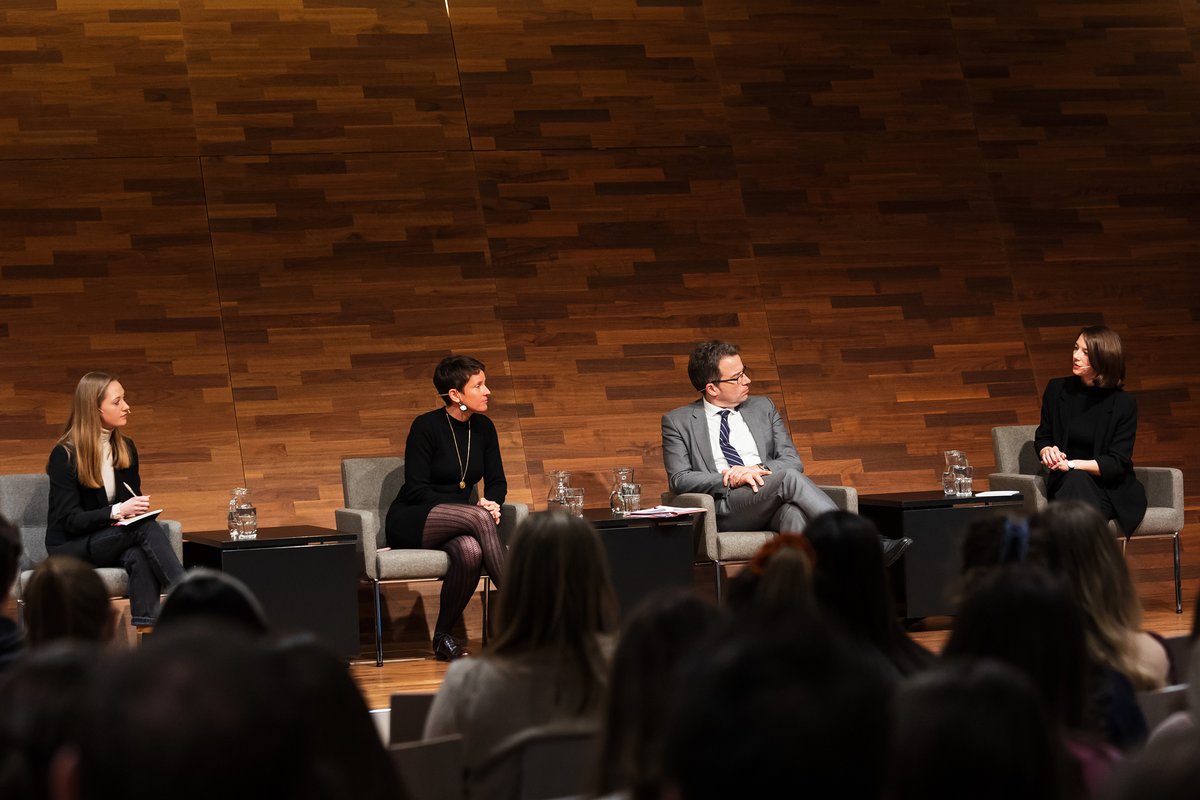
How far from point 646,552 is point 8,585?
11.8 feet

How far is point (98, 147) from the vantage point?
6.90 m

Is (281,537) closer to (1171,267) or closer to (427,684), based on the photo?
Answer: (427,684)

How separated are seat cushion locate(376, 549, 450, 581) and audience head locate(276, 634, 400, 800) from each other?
4.26 m

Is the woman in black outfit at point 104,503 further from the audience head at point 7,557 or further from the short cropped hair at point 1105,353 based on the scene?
the short cropped hair at point 1105,353

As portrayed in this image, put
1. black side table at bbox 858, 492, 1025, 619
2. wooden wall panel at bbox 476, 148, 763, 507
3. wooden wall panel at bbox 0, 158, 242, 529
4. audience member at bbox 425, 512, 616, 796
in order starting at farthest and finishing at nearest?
wooden wall panel at bbox 476, 148, 763, 507 < wooden wall panel at bbox 0, 158, 242, 529 < black side table at bbox 858, 492, 1025, 619 < audience member at bbox 425, 512, 616, 796

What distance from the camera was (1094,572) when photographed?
8.35 feet

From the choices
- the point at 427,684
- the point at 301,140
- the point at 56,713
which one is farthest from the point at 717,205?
the point at 56,713

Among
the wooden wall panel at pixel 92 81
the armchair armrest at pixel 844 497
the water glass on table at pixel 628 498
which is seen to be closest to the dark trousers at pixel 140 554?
the water glass on table at pixel 628 498

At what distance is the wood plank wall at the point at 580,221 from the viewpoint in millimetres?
6754

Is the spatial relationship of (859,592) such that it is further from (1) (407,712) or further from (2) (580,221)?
(2) (580,221)

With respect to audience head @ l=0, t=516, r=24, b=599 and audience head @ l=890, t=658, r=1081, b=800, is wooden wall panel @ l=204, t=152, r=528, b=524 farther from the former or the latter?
audience head @ l=890, t=658, r=1081, b=800

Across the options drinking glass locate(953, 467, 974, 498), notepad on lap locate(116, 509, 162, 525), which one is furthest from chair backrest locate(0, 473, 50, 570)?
drinking glass locate(953, 467, 974, 498)

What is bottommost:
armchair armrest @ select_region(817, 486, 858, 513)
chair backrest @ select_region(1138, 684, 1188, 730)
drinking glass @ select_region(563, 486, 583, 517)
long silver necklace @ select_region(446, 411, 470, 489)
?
chair backrest @ select_region(1138, 684, 1188, 730)

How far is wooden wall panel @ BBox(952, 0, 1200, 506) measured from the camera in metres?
7.66
